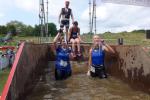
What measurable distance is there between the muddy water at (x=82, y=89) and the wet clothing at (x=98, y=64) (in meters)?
0.21

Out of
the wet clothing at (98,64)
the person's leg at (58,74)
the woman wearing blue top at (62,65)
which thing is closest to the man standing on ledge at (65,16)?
the woman wearing blue top at (62,65)

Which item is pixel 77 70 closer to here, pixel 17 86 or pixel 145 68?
pixel 145 68

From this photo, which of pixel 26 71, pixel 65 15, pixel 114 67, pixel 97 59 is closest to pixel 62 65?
pixel 97 59

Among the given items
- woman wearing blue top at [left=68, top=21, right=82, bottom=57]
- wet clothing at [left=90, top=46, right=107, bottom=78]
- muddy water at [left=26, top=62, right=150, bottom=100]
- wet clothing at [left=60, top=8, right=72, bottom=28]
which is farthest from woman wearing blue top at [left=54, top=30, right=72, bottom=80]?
wet clothing at [left=60, top=8, right=72, bottom=28]

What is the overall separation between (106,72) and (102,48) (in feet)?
2.66

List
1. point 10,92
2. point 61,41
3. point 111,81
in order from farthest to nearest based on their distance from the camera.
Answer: point 61,41
point 111,81
point 10,92

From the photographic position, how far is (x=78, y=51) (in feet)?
44.6

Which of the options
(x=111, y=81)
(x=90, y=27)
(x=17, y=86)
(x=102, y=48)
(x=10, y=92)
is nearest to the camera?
(x=10, y=92)

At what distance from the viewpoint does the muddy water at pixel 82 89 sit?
351 inches

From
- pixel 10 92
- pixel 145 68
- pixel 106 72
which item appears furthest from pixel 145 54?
pixel 10 92

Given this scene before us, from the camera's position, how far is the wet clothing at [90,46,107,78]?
11.1 meters

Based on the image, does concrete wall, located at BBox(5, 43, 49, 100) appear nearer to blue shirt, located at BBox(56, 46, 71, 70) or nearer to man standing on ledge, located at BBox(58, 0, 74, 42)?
blue shirt, located at BBox(56, 46, 71, 70)

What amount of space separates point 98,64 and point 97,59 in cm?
15

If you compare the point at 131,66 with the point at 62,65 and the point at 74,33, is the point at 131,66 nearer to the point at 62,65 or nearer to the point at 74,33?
the point at 62,65
